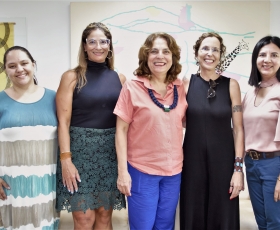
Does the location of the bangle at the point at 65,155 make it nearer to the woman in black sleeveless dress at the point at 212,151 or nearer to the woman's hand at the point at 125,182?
the woman's hand at the point at 125,182

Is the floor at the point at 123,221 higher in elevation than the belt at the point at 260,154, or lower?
lower

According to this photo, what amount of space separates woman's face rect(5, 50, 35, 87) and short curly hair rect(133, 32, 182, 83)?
63 cm

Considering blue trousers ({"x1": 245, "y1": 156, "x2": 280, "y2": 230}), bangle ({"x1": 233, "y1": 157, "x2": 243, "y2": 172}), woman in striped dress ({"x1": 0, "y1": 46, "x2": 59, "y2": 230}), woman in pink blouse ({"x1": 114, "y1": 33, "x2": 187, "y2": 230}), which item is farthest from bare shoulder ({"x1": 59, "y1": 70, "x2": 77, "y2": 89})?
blue trousers ({"x1": 245, "y1": 156, "x2": 280, "y2": 230})

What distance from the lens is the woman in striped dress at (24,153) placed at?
4.93 feet

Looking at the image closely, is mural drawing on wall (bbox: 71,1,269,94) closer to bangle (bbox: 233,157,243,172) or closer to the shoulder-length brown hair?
the shoulder-length brown hair

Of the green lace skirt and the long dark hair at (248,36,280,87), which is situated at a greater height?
the long dark hair at (248,36,280,87)

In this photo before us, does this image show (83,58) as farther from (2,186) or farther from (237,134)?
(237,134)

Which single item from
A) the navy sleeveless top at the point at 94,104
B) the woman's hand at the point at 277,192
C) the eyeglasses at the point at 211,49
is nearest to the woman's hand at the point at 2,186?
the navy sleeveless top at the point at 94,104

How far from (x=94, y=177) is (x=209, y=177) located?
0.68m

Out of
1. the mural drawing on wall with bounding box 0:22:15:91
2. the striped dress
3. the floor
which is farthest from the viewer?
the mural drawing on wall with bounding box 0:22:15:91

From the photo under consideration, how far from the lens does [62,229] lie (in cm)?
216

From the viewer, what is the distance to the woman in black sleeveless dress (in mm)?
1619

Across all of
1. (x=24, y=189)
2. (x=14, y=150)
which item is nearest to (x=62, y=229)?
(x=24, y=189)

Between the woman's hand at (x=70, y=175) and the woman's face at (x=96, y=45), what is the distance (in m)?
0.63
